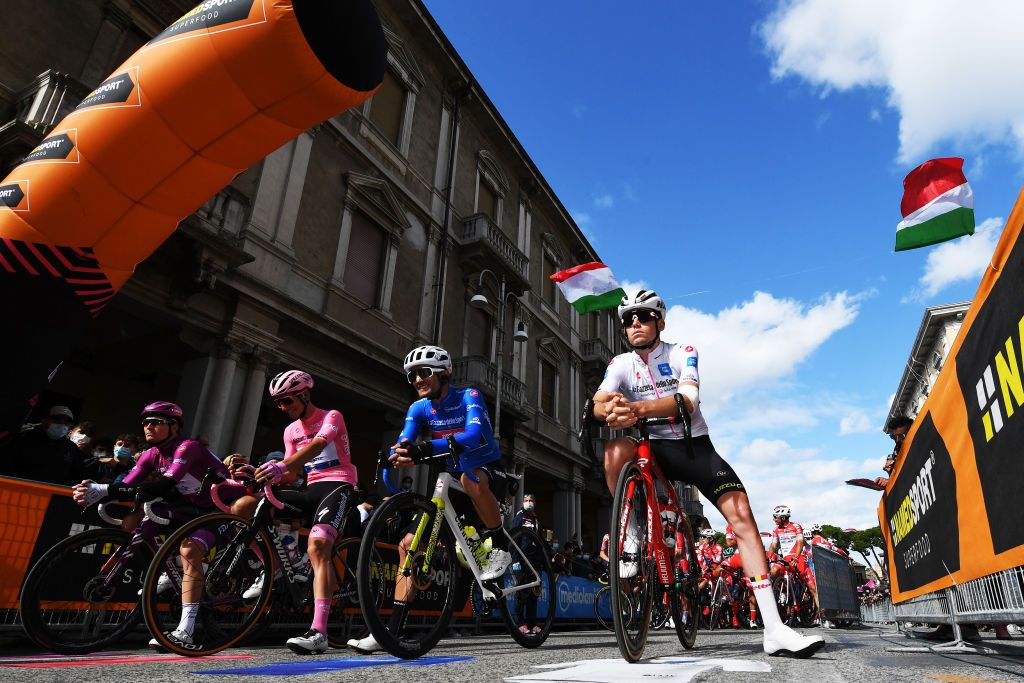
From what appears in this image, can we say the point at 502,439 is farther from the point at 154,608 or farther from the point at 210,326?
the point at 154,608

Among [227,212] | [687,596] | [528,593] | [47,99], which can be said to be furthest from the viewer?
[227,212]

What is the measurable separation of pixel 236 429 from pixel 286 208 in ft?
15.2

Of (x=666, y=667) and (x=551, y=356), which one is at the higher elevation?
(x=551, y=356)

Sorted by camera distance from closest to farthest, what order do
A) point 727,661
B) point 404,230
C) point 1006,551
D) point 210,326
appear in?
point 1006,551 < point 727,661 < point 210,326 < point 404,230

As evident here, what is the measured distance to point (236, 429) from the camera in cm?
1116

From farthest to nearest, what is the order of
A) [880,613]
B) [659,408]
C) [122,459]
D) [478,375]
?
[880,613], [478,375], [122,459], [659,408]

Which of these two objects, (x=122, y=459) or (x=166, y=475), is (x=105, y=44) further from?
(x=166, y=475)

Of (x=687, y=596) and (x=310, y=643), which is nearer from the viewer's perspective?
(x=310, y=643)

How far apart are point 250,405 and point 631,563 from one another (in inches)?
386

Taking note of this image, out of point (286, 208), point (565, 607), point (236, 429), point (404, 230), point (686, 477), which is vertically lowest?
point (565, 607)

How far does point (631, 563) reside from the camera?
3076mm

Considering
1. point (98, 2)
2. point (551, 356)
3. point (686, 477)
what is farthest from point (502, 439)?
point (686, 477)

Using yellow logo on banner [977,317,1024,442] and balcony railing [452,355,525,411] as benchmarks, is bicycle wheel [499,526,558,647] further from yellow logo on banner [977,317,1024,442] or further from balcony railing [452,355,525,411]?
balcony railing [452,355,525,411]

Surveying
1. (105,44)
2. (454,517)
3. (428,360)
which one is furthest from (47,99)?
(454,517)
